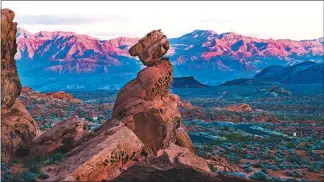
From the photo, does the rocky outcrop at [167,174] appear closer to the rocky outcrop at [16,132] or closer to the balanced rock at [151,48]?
the rocky outcrop at [16,132]

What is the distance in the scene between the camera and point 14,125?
1852cm

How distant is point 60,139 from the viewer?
61.4ft

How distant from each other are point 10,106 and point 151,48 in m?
8.60

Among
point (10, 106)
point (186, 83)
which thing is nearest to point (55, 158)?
point (10, 106)

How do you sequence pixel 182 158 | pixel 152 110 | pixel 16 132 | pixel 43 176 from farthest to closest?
pixel 152 110 < pixel 16 132 < pixel 182 158 < pixel 43 176

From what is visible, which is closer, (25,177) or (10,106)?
(25,177)

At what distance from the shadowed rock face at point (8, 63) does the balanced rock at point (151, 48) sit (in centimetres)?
738

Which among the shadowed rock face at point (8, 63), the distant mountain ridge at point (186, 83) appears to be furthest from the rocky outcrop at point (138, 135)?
the distant mountain ridge at point (186, 83)

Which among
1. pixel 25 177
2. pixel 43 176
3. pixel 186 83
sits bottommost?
pixel 186 83

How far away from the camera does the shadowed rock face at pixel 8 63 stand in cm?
1811

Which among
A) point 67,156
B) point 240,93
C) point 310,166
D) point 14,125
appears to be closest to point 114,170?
point 67,156

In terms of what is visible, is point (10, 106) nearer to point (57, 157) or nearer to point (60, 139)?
point (60, 139)

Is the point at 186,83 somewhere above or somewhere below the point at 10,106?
below

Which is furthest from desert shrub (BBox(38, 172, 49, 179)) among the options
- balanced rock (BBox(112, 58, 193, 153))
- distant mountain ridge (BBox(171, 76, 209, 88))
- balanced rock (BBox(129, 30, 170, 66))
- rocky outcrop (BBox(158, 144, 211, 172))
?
distant mountain ridge (BBox(171, 76, 209, 88))
